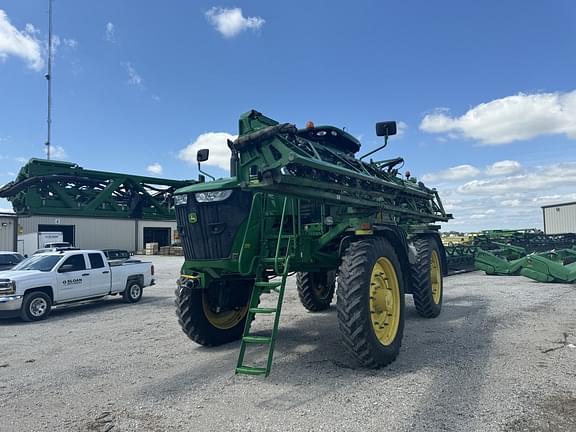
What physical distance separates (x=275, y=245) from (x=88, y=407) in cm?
307

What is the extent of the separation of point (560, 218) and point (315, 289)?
30486mm

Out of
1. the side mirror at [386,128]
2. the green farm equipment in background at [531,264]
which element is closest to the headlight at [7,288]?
the side mirror at [386,128]

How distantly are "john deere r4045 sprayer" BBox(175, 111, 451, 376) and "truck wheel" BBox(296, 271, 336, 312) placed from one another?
2609 millimetres

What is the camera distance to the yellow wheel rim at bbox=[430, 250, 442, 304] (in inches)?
381

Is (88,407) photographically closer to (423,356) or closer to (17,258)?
(423,356)

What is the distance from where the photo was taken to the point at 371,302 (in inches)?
230

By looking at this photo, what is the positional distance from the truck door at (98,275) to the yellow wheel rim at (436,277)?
9041 millimetres

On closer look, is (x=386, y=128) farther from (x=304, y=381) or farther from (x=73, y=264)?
(x=73, y=264)

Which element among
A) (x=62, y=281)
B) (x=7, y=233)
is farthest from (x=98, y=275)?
(x=7, y=233)

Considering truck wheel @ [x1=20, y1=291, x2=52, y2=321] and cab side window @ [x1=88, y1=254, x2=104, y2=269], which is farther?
cab side window @ [x1=88, y1=254, x2=104, y2=269]

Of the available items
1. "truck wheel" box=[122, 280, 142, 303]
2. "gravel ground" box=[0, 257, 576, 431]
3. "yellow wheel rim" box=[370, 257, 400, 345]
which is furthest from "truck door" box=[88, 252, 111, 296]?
"yellow wheel rim" box=[370, 257, 400, 345]

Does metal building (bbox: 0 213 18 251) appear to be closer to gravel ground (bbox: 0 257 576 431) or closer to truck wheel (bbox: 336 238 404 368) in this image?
gravel ground (bbox: 0 257 576 431)

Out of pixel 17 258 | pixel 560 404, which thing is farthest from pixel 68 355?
pixel 17 258

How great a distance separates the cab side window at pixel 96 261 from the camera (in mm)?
12953
